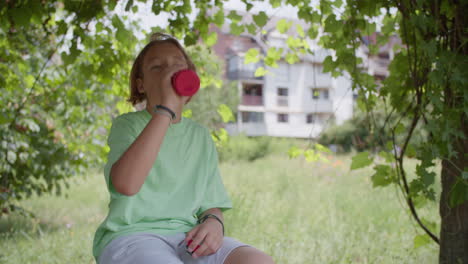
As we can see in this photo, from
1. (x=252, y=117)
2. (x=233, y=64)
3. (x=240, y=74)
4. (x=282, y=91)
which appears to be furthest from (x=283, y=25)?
(x=252, y=117)

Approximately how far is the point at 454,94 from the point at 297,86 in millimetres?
23449

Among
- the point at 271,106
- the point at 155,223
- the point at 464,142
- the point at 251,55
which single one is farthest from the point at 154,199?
the point at 271,106

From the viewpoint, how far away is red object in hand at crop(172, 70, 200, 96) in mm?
1028

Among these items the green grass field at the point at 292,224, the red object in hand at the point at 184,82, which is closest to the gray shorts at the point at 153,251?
the red object in hand at the point at 184,82

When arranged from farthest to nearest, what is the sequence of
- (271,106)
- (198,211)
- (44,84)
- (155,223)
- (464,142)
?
1. (271,106)
2. (44,84)
3. (464,142)
4. (198,211)
5. (155,223)

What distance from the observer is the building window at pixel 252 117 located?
25.0 m

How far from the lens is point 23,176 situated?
376 cm

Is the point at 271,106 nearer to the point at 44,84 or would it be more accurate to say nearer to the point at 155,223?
the point at 44,84

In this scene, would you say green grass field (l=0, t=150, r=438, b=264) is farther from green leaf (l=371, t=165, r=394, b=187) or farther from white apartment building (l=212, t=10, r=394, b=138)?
white apartment building (l=212, t=10, r=394, b=138)

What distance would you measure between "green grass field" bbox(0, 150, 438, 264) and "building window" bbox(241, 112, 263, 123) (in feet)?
60.8

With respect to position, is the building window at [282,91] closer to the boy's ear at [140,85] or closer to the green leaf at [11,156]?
the green leaf at [11,156]

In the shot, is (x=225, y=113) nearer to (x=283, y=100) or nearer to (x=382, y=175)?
(x=382, y=175)

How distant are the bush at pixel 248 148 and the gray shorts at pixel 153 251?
11.7m

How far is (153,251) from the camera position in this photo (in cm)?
101
